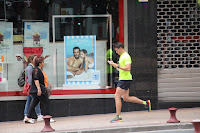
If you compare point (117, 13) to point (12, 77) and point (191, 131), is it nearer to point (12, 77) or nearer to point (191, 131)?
point (12, 77)

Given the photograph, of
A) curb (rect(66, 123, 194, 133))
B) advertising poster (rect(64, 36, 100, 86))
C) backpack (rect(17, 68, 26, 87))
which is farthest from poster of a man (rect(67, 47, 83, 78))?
curb (rect(66, 123, 194, 133))

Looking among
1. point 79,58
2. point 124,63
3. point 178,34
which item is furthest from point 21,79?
point 178,34

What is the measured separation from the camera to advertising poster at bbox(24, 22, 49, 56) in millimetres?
11797

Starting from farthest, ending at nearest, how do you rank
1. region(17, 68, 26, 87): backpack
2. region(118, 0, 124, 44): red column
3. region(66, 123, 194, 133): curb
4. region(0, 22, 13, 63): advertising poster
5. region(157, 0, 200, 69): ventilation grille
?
region(157, 0, 200, 69): ventilation grille
region(118, 0, 124, 44): red column
region(0, 22, 13, 63): advertising poster
region(17, 68, 26, 87): backpack
region(66, 123, 194, 133): curb

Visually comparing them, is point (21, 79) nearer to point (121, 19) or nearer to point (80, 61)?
point (80, 61)

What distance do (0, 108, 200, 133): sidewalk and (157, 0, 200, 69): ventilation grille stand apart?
1442 millimetres

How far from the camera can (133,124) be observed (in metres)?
9.55

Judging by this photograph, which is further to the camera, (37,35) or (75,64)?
(75,64)

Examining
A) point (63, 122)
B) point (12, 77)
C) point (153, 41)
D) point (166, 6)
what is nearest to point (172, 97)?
point (153, 41)

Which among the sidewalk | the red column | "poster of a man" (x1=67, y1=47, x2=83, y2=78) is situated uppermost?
the red column

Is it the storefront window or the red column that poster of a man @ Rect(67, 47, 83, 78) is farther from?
the red column

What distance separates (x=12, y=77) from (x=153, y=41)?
4010 mm

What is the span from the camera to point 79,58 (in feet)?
39.9

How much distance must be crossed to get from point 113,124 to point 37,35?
3649mm
